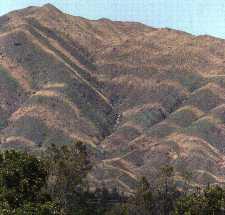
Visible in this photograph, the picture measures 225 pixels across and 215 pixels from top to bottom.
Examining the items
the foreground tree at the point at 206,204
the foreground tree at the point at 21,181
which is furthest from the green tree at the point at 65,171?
the foreground tree at the point at 206,204

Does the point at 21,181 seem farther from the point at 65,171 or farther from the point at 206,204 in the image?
the point at 65,171

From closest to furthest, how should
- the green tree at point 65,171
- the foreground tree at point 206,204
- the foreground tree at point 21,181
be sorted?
1. the foreground tree at point 21,181
2. the foreground tree at point 206,204
3. the green tree at point 65,171

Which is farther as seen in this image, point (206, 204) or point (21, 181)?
point (206, 204)

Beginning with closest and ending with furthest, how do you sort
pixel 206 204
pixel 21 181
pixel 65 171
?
1. pixel 21 181
2. pixel 206 204
3. pixel 65 171

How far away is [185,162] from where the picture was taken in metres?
188

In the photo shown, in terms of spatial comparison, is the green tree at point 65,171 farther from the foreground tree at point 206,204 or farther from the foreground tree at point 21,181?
the foreground tree at point 206,204

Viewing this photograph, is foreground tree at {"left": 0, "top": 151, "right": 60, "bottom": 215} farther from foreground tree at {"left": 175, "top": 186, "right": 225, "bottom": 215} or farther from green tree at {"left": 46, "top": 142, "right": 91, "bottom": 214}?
green tree at {"left": 46, "top": 142, "right": 91, "bottom": 214}

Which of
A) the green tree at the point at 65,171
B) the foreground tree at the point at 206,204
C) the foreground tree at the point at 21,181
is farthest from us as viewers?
the green tree at the point at 65,171

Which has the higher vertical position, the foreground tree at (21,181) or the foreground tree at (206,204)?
the foreground tree at (21,181)

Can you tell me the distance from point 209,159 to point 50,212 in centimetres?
13834

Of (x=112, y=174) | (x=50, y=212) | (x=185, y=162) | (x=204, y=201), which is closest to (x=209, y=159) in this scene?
(x=185, y=162)

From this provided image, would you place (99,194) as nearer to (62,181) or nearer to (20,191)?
(62,181)

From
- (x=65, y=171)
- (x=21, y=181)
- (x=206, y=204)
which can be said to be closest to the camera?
(x=21, y=181)

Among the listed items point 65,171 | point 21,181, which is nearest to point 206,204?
point 21,181
